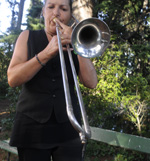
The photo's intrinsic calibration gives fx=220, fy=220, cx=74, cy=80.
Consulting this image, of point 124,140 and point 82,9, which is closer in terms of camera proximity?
point 124,140

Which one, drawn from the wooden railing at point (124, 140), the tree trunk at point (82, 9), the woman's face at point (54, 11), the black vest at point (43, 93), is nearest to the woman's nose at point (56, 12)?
the woman's face at point (54, 11)

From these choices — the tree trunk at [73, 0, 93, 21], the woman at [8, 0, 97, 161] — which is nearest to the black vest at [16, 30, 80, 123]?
the woman at [8, 0, 97, 161]

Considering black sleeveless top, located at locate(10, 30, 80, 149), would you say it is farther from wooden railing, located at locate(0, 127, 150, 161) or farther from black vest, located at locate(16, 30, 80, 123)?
wooden railing, located at locate(0, 127, 150, 161)

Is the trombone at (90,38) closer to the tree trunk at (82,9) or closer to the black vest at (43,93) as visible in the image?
the black vest at (43,93)

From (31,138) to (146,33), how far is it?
6.10 m

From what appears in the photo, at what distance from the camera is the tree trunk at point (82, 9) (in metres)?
4.76

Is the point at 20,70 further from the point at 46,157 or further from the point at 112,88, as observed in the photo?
the point at 112,88

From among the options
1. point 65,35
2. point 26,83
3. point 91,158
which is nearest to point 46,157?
point 26,83

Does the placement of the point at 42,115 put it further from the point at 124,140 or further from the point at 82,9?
the point at 82,9

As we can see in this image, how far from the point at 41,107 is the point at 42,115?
0.17ft

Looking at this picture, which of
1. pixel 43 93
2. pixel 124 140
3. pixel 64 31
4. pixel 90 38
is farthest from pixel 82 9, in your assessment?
pixel 43 93

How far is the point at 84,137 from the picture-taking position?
1.08m

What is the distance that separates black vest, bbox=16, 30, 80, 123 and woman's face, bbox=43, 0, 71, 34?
129 mm

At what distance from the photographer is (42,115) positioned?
1.38 m
